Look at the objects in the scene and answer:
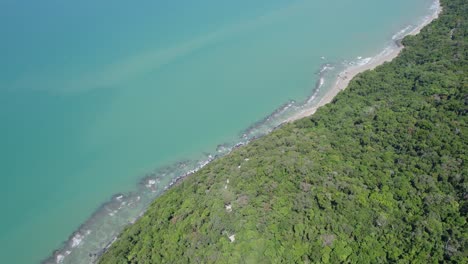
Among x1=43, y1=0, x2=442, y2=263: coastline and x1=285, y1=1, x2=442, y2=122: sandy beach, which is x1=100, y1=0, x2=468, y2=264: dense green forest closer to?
x1=43, y1=0, x2=442, y2=263: coastline

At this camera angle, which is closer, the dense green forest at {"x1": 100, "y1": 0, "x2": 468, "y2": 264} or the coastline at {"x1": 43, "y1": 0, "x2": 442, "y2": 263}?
the dense green forest at {"x1": 100, "y1": 0, "x2": 468, "y2": 264}

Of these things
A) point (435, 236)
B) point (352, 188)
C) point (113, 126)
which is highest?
point (113, 126)

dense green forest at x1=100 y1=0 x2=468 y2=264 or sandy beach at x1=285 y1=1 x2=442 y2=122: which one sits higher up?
dense green forest at x1=100 y1=0 x2=468 y2=264

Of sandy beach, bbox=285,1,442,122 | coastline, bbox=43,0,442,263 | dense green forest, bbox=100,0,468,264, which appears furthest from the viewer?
sandy beach, bbox=285,1,442,122

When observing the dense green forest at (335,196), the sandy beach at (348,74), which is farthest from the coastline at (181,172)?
the dense green forest at (335,196)

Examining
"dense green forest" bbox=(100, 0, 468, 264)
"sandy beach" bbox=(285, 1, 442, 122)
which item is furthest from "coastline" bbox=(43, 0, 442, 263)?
"dense green forest" bbox=(100, 0, 468, 264)

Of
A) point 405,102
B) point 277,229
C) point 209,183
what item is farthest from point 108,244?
point 405,102

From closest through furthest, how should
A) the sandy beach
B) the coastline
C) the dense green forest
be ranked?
the dense green forest → the coastline → the sandy beach

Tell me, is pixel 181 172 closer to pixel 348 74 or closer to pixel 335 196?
pixel 335 196

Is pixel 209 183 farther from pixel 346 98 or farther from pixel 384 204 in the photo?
pixel 346 98
